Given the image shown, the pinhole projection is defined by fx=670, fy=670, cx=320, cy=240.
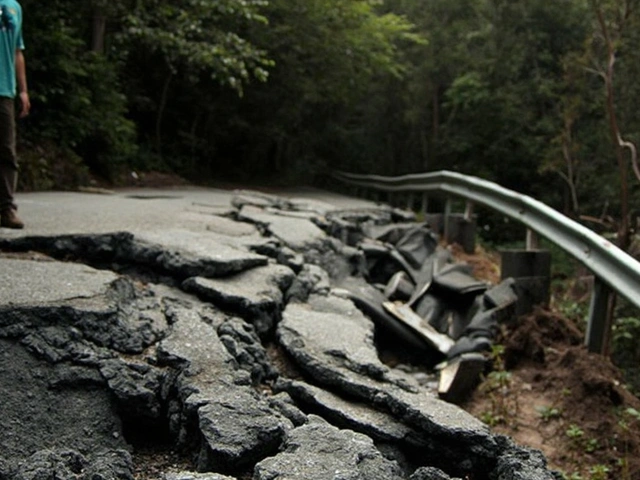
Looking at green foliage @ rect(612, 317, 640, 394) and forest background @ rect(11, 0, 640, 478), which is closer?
green foliage @ rect(612, 317, 640, 394)

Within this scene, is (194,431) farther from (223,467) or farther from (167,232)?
(167,232)

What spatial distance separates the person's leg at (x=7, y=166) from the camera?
482cm

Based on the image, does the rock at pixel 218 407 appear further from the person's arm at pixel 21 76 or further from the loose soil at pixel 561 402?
the person's arm at pixel 21 76

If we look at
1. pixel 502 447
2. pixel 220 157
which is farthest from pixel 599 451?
pixel 220 157

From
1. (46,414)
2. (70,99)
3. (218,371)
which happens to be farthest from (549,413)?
(70,99)

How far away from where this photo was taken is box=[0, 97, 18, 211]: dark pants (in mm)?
4852

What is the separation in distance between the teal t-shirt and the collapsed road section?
49.4 inches

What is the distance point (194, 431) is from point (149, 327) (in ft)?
2.66

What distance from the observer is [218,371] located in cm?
279

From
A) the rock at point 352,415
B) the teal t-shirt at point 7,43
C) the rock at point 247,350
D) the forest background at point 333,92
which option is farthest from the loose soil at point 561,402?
the teal t-shirt at point 7,43

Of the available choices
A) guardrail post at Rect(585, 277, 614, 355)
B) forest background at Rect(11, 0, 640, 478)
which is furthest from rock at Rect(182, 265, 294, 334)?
forest background at Rect(11, 0, 640, 478)

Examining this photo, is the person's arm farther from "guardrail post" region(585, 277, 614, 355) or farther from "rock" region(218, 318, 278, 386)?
"guardrail post" region(585, 277, 614, 355)

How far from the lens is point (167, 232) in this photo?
5.04 metres

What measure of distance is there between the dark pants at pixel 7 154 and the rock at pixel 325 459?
348 centimetres
